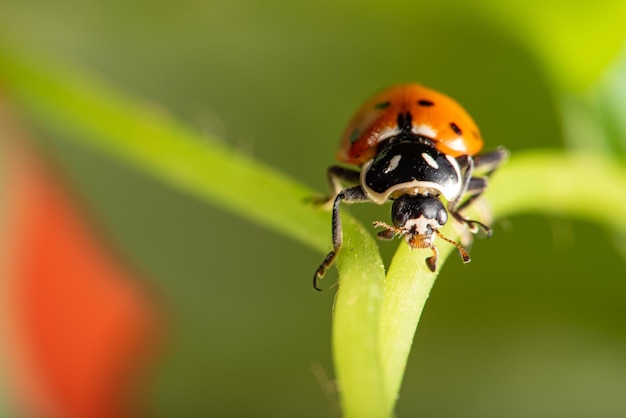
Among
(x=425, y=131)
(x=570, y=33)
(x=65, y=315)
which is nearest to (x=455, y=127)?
(x=425, y=131)

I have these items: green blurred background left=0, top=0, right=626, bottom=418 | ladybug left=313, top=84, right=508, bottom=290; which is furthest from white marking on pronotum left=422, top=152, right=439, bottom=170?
green blurred background left=0, top=0, right=626, bottom=418

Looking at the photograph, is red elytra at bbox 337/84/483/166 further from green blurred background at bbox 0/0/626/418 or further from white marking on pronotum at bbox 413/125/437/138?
green blurred background at bbox 0/0/626/418

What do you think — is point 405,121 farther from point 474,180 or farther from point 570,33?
point 570,33

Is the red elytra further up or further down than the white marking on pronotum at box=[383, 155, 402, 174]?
further up

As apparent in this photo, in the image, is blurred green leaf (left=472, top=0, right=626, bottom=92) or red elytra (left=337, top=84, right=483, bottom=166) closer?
red elytra (left=337, top=84, right=483, bottom=166)

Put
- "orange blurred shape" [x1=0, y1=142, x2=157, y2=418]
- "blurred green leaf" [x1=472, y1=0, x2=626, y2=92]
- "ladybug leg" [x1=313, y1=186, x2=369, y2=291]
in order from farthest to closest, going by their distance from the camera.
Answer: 1. "orange blurred shape" [x1=0, y1=142, x2=157, y2=418]
2. "blurred green leaf" [x1=472, y1=0, x2=626, y2=92]
3. "ladybug leg" [x1=313, y1=186, x2=369, y2=291]

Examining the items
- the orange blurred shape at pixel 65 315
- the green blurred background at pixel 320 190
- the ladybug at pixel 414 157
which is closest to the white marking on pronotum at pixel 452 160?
the ladybug at pixel 414 157

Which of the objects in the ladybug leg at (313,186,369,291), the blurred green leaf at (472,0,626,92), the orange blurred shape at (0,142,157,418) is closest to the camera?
the ladybug leg at (313,186,369,291)
